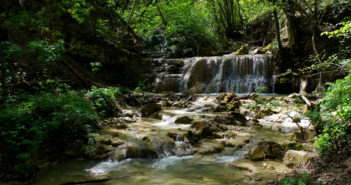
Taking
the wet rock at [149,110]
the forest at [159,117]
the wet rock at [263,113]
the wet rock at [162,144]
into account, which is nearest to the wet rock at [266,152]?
the forest at [159,117]

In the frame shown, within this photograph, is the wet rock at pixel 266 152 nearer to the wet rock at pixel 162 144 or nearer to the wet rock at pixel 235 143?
the wet rock at pixel 235 143

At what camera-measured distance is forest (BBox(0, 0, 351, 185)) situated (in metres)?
3.11

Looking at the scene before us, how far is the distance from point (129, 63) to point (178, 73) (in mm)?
3135

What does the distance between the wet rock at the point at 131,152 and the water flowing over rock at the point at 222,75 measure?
8382 millimetres

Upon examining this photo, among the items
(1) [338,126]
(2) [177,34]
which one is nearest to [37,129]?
(1) [338,126]

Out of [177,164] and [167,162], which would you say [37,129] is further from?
[177,164]

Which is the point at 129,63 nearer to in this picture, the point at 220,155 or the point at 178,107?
the point at 178,107

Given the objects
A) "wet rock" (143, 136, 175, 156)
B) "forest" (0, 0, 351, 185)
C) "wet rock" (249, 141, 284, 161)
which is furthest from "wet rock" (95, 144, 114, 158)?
"wet rock" (249, 141, 284, 161)

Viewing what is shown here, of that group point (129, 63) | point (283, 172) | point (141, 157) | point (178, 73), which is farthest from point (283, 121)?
point (129, 63)

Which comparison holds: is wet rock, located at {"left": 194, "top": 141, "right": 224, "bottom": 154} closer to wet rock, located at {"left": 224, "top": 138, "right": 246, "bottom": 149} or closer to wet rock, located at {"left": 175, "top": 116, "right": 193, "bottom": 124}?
wet rock, located at {"left": 224, "top": 138, "right": 246, "bottom": 149}

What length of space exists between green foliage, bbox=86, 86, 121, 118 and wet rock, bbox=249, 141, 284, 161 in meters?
4.21

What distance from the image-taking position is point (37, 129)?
3.03 metres

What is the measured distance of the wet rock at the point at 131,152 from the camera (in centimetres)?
410

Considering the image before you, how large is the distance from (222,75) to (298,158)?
938 cm
